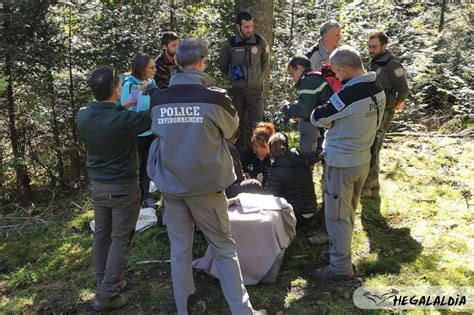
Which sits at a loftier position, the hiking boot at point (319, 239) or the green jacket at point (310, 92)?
the green jacket at point (310, 92)

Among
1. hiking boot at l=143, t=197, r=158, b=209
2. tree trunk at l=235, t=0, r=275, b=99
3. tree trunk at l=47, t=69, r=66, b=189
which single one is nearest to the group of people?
hiking boot at l=143, t=197, r=158, b=209

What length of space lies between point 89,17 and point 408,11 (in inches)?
293

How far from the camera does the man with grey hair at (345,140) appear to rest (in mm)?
3646

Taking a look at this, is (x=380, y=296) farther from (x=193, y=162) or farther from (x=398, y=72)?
(x=398, y=72)

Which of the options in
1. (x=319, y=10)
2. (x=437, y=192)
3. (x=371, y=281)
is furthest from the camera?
(x=319, y=10)

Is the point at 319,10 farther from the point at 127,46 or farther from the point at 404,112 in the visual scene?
the point at 127,46

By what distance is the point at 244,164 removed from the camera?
541 centimetres

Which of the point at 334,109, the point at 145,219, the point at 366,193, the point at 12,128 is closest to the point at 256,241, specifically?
the point at 334,109

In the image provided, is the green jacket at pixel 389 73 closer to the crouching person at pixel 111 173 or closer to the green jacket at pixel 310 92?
the green jacket at pixel 310 92

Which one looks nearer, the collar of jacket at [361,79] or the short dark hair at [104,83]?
the short dark hair at [104,83]

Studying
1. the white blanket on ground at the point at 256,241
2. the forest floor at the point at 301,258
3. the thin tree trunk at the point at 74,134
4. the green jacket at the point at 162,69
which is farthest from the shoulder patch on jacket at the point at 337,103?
the thin tree trunk at the point at 74,134

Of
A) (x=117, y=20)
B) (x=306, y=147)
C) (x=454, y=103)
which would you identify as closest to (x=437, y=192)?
(x=306, y=147)

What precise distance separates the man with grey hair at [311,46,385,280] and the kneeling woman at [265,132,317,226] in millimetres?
573

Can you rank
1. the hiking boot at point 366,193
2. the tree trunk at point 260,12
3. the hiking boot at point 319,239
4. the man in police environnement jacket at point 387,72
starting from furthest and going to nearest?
the tree trunk at point 260,12
the hiking boot at point 366,193
the man in police environnement jacket at point 387,72
the hiking boot at point 319,239
